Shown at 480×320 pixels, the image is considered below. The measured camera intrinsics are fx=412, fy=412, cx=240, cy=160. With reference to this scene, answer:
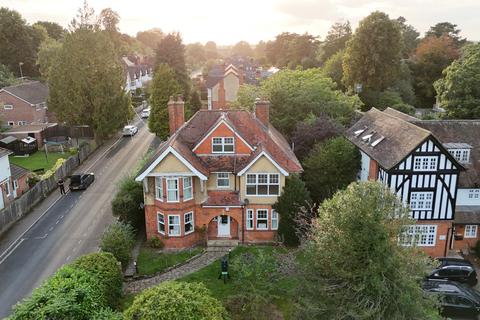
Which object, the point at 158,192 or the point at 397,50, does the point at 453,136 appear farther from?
the point at 397,50

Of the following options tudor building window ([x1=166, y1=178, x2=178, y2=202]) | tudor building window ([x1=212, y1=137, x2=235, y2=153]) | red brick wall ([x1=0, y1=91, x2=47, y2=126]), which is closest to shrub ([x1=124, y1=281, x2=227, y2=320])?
tudor building window ([x1=166, y1=178, x2=178, y2=202])

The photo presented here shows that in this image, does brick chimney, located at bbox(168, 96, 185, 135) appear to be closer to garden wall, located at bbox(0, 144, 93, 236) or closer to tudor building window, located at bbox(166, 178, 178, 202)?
tudor building window, located at bbox(166, 178, 178, 202)

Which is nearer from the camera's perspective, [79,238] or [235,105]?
[79,238]

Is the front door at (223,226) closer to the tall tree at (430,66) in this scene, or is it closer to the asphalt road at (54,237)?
the asphalt road at (54,237)

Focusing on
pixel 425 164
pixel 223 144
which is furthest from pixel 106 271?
pixel 425 164

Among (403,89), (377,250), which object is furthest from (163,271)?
(403,89)

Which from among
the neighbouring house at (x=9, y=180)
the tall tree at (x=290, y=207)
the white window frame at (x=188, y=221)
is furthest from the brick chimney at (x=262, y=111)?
the neighbouring house at (x=9, y=180)

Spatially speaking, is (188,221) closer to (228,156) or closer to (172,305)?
(228,156)
